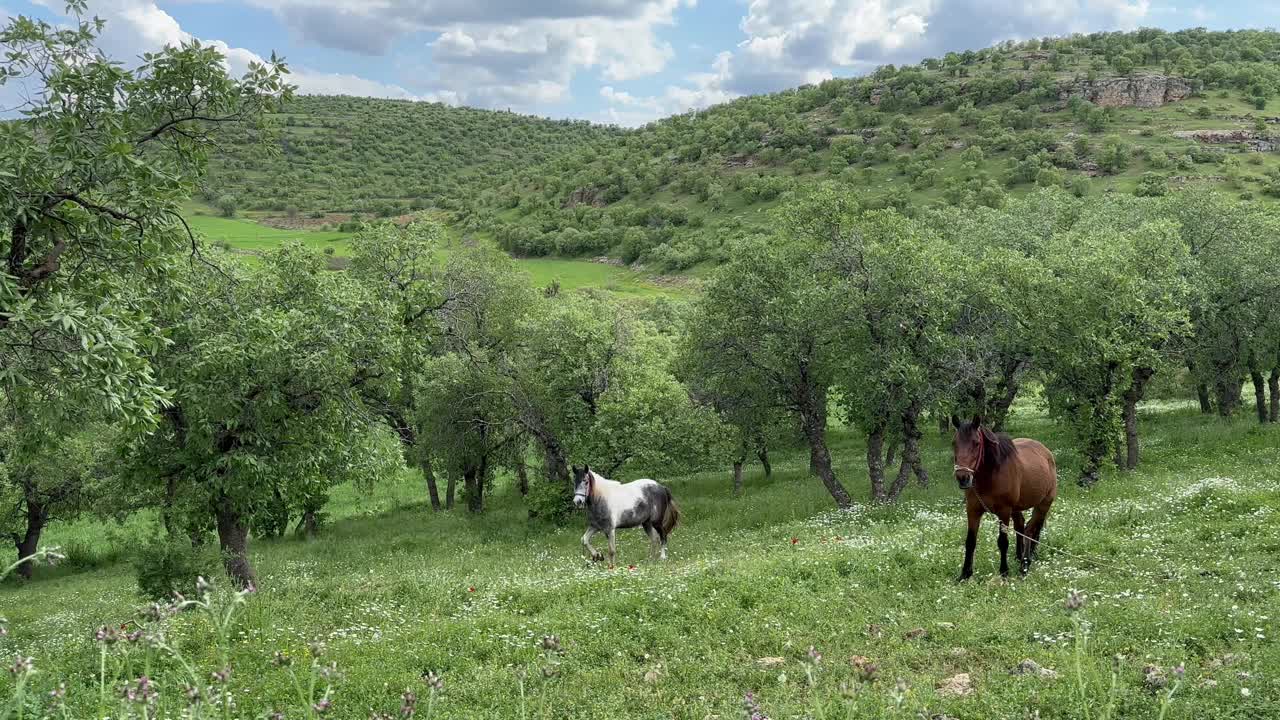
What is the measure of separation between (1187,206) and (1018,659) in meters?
38.8

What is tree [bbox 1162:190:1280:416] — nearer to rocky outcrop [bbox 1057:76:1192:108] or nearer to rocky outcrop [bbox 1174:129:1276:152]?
rocky outcrop [bbox 1174:129:1276:152]

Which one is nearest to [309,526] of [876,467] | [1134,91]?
A: [876,467]

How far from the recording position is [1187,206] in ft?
129

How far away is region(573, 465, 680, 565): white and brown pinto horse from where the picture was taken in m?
21.5

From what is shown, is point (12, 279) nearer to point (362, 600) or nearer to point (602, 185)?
point (362, 600)

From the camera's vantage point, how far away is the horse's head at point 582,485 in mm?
20875

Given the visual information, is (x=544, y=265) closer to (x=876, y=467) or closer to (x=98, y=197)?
(x=876, y=467)

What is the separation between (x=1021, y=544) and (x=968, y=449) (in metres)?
3.04

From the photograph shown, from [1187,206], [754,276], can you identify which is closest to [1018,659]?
[754,276]

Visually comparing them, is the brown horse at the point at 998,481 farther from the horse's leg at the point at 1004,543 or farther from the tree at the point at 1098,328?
the tree at the point at 1098,328

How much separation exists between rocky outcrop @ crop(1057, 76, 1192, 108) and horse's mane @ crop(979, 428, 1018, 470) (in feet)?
648

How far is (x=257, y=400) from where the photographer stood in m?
18.9

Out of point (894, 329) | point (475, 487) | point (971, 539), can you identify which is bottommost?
point (475, 487)

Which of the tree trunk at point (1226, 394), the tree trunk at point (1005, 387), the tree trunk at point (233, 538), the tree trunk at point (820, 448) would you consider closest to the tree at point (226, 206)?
the tree trunk at point (233, 538)
